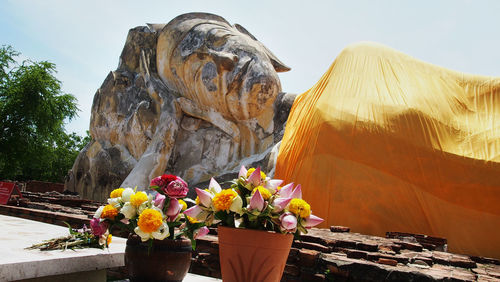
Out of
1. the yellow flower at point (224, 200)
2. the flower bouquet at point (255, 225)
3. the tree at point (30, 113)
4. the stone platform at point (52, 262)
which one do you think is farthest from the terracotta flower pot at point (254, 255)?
the tree at point (30, 113)

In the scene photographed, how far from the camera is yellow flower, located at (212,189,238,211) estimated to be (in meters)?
1.97

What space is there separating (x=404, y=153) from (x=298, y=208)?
404cm

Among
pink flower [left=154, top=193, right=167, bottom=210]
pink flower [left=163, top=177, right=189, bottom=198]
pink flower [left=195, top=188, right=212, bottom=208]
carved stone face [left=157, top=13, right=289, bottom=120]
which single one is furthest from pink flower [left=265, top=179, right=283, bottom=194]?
carved stone face [left=157, top=13, right=289, bottom=120]

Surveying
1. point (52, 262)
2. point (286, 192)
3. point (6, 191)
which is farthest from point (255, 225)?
point (6, 191)

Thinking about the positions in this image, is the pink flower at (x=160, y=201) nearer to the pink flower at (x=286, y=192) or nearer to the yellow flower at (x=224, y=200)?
the yellow flower at (x=224, y=200)

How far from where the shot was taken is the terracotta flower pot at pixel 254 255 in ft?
6.40

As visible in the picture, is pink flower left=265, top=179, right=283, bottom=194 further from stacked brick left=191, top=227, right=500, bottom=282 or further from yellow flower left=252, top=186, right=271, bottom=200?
stacked brick left=191, top=227, right=500, bottom=282

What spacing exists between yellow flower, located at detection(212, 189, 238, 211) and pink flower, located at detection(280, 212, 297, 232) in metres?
0.24

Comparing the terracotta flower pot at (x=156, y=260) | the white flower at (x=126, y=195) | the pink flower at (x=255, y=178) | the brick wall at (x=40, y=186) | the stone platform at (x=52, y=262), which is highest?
the pink flower at (x=255, y=178)

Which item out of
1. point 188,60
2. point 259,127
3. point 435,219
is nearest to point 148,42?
point 188,60

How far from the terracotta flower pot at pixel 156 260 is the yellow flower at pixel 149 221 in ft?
0.45

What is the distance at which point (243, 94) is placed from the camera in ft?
34.3

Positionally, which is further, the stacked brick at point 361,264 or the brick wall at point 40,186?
the brick wall at point 40,186

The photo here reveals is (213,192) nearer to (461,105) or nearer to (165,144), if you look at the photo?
(461,105)
